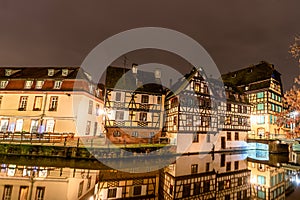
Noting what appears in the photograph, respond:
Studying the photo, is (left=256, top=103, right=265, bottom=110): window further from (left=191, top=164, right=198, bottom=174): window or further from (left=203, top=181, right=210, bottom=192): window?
(left=203, top=181, right=210, bottom=192): window

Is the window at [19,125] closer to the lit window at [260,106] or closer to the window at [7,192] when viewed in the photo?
the window at [7,192]

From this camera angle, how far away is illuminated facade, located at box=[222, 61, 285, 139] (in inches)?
1284

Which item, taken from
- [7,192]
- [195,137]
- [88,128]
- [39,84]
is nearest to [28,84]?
[39,84]

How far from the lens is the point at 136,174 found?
12922 millimetres

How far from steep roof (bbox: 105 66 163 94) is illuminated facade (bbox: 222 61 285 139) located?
715 inches

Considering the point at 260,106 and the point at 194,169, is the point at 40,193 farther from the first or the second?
the point at 260,106

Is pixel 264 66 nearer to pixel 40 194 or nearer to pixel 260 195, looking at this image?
pixel 260 195

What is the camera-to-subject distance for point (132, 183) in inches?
446

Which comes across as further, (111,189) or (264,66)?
(264,66)

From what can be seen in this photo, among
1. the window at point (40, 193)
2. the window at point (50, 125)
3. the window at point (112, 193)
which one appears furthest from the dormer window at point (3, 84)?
the window at point (112, 193)

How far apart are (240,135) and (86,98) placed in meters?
20.5

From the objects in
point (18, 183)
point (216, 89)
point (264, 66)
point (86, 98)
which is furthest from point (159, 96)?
point (264, 66)

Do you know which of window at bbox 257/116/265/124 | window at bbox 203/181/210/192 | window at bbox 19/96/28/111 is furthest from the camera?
window at bbox 257/116/265/124

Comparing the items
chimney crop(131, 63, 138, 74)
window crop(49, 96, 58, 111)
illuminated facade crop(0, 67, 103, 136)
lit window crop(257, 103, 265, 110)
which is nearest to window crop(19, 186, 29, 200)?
illuminated facade crop(0, 67, 103, 136)
